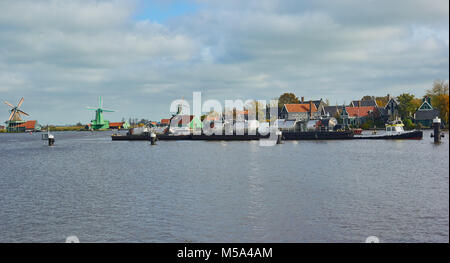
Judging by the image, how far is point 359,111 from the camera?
143125 mm

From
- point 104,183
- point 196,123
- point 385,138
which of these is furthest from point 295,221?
point 196,123

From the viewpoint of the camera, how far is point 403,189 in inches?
1210

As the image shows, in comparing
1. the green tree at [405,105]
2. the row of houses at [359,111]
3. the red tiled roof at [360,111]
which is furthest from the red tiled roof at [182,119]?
the green tree at [405,105]

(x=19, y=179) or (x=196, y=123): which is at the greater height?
(x=196, y=123)

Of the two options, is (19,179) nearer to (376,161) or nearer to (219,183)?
(219,183)

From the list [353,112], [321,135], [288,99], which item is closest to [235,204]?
[321,135]

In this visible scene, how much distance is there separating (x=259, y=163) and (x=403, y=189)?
22.3 m

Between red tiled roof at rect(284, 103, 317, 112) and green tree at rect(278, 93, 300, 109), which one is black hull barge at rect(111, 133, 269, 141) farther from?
green tree at rect(278, 93, 300, 109)

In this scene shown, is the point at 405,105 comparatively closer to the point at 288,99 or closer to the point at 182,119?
the point at 288,99

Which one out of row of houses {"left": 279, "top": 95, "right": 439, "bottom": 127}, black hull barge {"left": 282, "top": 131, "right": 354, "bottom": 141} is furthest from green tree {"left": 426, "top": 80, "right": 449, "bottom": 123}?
black hull barge {"left": 282, "top": 131, "right": 354, "bottom": 141}

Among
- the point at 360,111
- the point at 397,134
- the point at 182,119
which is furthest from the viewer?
the point at 360,111

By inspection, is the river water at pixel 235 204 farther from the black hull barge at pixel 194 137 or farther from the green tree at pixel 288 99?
the green tree at pixel 288 99
